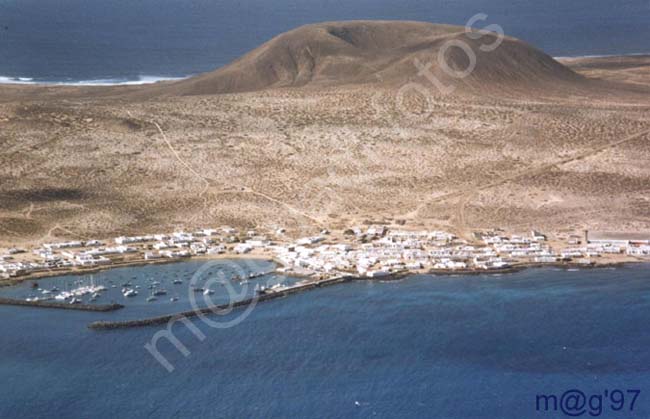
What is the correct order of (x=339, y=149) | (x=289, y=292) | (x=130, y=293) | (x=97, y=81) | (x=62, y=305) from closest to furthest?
(x=62, y=305) → (x=130, y=293) → (x=289, y=292) → (x=339, y=149) → (x=97, y=81)

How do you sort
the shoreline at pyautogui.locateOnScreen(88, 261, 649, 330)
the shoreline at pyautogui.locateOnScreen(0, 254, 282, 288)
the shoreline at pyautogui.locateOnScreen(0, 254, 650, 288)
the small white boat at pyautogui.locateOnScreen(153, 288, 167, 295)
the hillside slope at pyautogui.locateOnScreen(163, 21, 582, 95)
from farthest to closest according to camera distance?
the hillside slope at pyautogui.locateOnScreen(163, 21, 582, 95), the shoreline at pyautogui.locateOnScreen(0, 254, 650, 288), the shoreline at pyautogui.locateOnScreen(0, 254, 282, 288), the small white boat at pyautogui.locateOnScreen(153, 288, 167, 295), the shoreline at pyautogui.locateOnScreen(88, 261, 649, 330)

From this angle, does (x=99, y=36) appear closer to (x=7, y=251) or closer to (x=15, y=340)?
(x=7, y=251)

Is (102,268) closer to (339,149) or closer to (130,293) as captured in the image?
(130,293)

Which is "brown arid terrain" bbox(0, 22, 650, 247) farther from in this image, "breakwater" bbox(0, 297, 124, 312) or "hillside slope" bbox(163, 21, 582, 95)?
"breakwater" bbox(0, 297, 124, 312)

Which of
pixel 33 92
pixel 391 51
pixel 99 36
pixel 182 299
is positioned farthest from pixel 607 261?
pixel 99 36

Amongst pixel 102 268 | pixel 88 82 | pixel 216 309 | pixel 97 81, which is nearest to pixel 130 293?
pixel 102 268

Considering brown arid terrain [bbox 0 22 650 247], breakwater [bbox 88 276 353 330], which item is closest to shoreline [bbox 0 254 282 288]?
breakwater [bbox 88 276 353 330]
